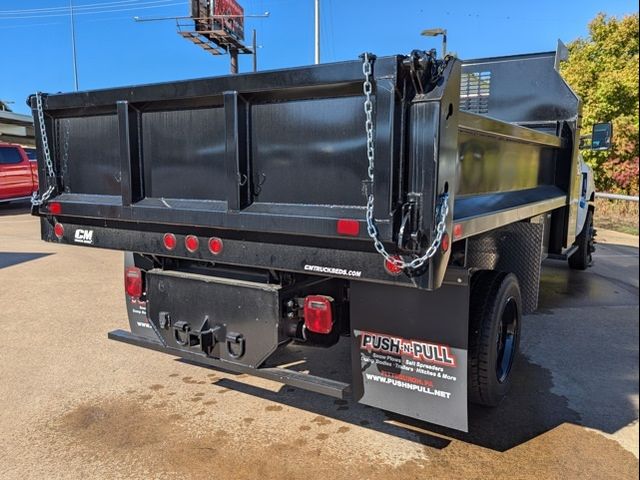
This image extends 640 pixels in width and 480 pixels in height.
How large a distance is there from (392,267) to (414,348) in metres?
0.74

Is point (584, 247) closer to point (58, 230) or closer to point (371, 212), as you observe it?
point (371, 212)

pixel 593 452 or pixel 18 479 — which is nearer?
pixel 18 479

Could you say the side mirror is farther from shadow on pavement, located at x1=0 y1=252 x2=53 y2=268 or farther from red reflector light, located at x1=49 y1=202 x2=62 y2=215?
shadow on pavement, located at x1=0 y1=252 x2=53 y2=268

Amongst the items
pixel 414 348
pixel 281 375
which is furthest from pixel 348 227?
pixel 281 375

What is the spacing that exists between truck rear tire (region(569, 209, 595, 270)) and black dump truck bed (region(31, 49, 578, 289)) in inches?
190

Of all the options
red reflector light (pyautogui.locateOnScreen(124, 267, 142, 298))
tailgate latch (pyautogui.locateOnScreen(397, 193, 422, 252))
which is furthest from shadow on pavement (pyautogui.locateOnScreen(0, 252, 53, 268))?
tailgate latch (pyautogui.locateOnScreen(397, 193, 422, 252))

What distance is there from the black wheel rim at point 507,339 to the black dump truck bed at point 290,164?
0.68m

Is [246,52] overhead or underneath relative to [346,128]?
overhead

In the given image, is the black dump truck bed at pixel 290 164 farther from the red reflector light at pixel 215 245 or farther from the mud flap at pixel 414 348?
the mud flap at pixel 414 348

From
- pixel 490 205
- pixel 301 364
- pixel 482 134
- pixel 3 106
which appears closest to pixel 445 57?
pixel 482 134

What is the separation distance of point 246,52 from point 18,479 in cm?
2742

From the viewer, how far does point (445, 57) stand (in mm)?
2260

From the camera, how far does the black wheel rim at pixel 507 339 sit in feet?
12.0

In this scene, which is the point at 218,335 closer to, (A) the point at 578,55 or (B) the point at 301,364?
(B) the point at 301,364
